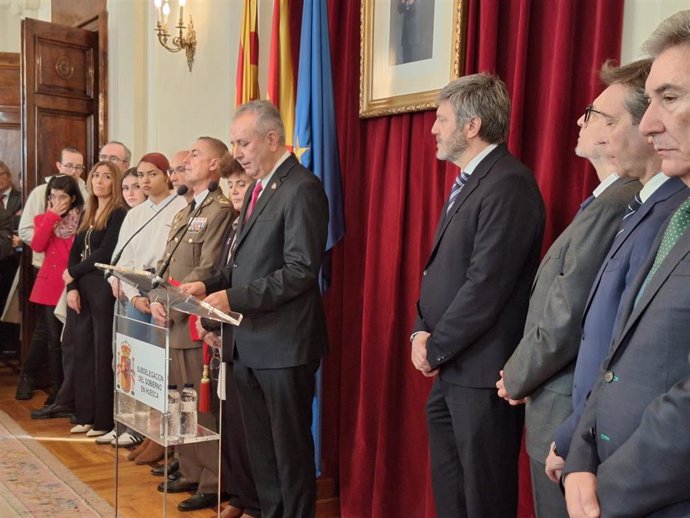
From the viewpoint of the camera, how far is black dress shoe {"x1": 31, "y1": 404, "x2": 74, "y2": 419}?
4645mm

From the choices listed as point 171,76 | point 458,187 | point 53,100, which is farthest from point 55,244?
point 458,187

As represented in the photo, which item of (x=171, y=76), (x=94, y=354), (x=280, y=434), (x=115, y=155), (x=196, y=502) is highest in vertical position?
(x=171, y=76)

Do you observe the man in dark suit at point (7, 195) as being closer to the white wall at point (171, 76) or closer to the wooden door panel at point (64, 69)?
the wooden door panel at point (64, 69)

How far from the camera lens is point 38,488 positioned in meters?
3.40

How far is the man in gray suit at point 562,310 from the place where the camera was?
1680 millimetres

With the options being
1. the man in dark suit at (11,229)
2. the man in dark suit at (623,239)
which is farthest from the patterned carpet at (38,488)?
the man in dark suit at (623,239)

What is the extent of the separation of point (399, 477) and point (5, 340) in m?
4.44

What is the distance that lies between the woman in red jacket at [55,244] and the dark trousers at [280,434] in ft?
8.35

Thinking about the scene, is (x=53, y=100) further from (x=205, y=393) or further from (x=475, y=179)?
(x=475, y=179)

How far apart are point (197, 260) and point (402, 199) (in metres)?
0.93

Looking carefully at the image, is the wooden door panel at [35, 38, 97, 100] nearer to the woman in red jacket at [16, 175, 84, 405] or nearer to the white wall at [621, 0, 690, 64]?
the woman in red jacket at [16, 175, 84, 405]

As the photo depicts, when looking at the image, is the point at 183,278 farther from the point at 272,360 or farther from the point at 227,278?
the point at 272,360

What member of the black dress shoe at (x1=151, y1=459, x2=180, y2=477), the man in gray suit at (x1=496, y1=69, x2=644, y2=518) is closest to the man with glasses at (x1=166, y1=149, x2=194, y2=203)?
the black dress shoe at (x1=151, y1=459, x2=180, y2=477)

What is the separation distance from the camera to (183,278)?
10.5 ft
